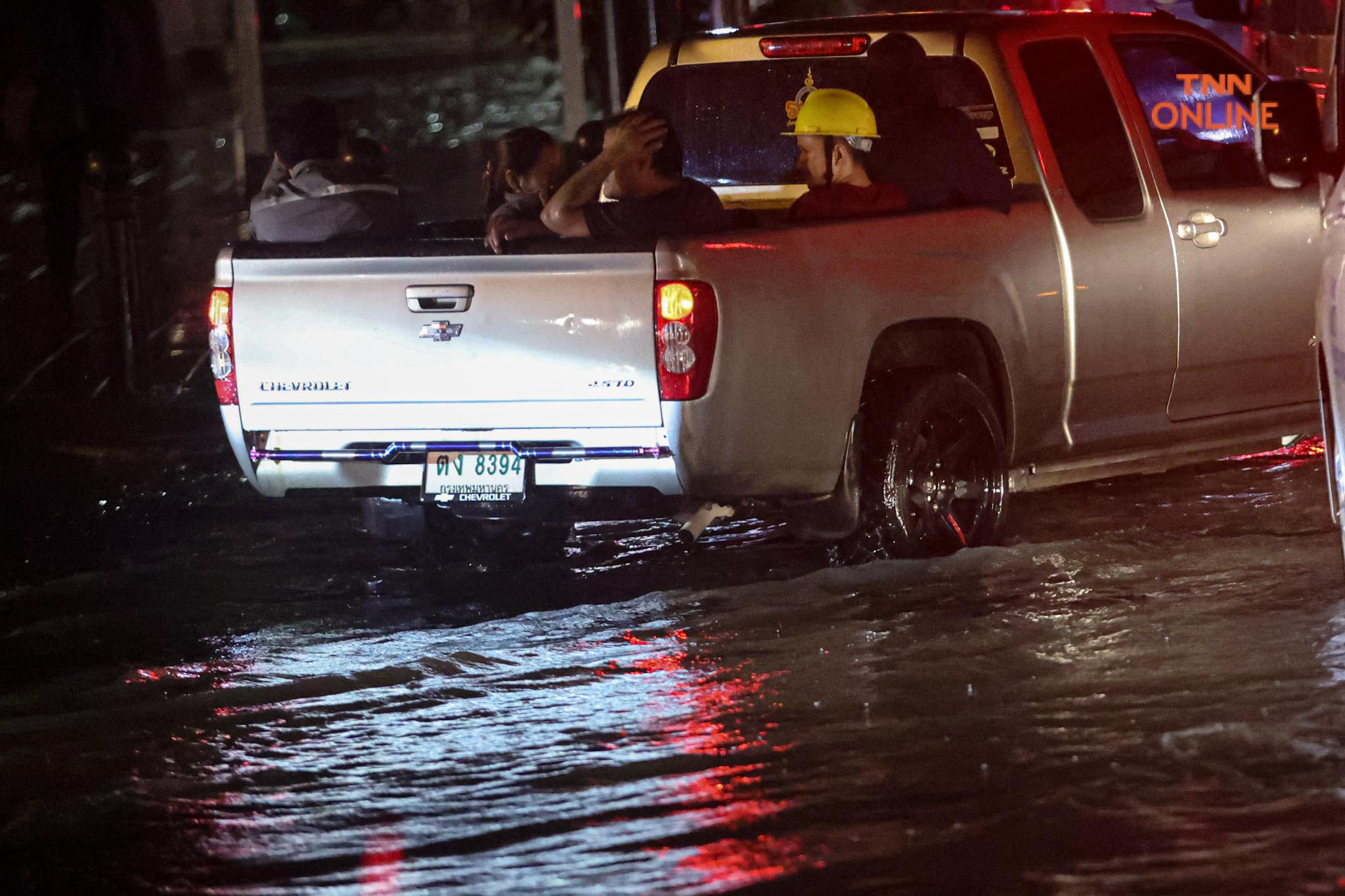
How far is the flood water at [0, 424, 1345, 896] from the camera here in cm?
473

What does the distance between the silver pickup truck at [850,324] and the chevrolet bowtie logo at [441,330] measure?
0.05 feet

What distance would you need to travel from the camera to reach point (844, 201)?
7586mm

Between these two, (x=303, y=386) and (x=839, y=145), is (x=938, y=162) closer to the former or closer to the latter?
(x=839, y=145)

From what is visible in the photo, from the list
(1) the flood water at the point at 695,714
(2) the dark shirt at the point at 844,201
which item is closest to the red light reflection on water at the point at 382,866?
(1) the flood water at the point at 695,714

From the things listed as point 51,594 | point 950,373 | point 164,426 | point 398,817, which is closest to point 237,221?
point 164,426

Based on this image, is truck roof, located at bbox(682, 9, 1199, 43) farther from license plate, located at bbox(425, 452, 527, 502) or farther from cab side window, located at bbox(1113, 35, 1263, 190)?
license plate, located at bbox(425, 452, 527, 502)

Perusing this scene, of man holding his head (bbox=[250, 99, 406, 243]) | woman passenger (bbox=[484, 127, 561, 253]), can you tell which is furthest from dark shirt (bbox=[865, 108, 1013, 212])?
man holding his head (bbox=[250, 99, 406, 243])

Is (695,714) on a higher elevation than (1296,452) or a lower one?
higher

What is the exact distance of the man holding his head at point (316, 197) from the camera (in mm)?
8766

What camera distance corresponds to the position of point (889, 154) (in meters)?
7.81

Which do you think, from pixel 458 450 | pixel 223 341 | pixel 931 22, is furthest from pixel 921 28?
pixel 223 341

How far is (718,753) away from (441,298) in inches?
80.3

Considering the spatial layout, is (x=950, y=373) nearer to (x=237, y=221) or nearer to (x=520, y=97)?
(x=237, y=221)

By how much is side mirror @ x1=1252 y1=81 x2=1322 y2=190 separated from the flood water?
137 cm
